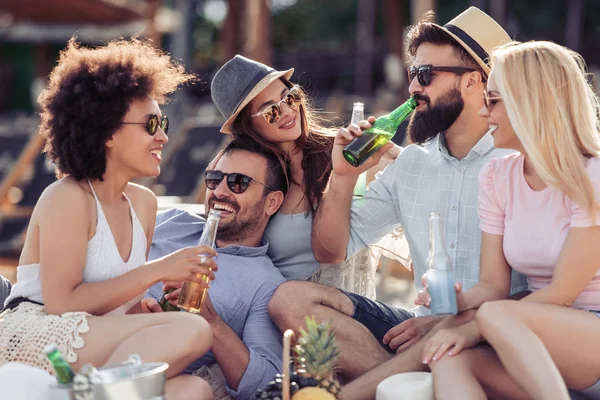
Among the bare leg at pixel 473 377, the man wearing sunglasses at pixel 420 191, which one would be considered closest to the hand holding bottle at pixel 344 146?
the man wearing sunglasses at pixel 420 191

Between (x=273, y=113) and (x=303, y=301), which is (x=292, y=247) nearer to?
(x=303, y=301)

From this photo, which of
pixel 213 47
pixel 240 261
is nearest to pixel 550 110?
pixel 240 261

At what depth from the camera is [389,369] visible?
10.9 ft

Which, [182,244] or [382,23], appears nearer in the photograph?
[182,244]

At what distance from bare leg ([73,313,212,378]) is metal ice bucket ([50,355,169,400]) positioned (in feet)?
1.19

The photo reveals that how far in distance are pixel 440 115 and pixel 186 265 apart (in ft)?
4.84

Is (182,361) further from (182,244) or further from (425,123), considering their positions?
(425,123)

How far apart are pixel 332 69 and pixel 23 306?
41.0 ft

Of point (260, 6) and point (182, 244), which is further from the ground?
point (260, 6)

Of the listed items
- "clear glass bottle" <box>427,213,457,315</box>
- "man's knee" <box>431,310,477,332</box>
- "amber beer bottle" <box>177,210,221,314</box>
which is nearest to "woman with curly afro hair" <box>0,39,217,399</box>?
"amber beer bottle" <box>177,210,221,314</box>

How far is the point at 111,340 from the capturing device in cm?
301

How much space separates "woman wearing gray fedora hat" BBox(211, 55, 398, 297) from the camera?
4066mm

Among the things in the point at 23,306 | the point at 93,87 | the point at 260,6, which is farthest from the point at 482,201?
the point at 260,6

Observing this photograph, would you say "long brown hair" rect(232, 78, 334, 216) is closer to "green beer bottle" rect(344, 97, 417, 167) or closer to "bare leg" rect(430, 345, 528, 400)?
"green beer bottle" rect(344, 97, 417, 167)
